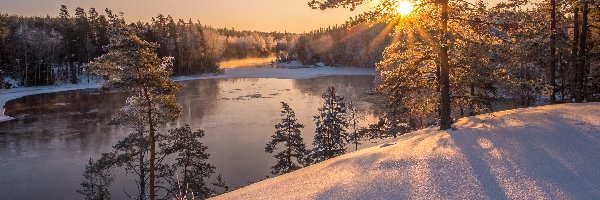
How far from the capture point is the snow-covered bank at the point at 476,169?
25.4 feet

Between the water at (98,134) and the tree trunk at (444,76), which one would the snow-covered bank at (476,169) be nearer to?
the tree trunk at (444,76)

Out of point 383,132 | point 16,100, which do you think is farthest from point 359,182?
point 16,100

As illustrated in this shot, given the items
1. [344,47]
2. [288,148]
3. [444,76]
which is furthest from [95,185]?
[344,47]

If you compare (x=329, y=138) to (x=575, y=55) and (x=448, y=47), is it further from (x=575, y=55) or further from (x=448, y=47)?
(x=448, y=47)

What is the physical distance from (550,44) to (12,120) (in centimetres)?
5551

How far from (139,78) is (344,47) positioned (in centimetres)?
14921

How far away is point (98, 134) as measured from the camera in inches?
1689

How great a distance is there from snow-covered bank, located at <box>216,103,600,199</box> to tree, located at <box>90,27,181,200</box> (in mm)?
10310

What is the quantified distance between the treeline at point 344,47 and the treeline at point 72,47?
44480 mm

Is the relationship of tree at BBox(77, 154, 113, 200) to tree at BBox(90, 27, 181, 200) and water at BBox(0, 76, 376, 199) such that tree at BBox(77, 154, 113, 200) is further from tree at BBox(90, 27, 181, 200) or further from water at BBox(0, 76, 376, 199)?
tree at BBox(90, 27, 181, 200)

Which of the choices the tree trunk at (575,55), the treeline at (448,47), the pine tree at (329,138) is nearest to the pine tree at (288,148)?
the pine tree at (329,138)

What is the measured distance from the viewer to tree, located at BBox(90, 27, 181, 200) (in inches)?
760

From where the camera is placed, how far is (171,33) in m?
127

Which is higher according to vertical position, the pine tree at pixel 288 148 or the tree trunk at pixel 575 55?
the tree trunk at pixel 575 55
